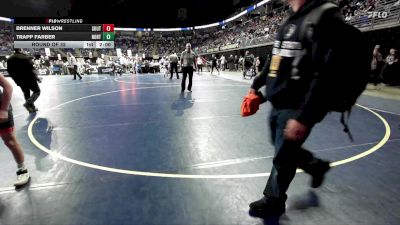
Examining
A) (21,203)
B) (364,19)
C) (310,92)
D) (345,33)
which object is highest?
(364,19)

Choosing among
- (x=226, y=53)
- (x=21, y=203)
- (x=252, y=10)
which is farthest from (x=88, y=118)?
(x=252, y=10)

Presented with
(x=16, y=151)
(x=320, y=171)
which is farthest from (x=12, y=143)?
(x=320, y=171)

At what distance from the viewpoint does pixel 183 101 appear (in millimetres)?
8234

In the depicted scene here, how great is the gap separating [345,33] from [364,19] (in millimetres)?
16680

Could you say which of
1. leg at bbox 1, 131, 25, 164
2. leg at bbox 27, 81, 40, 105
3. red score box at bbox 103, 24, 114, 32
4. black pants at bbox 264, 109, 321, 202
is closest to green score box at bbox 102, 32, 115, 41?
red score box at bbox 103, 24, 114, 32

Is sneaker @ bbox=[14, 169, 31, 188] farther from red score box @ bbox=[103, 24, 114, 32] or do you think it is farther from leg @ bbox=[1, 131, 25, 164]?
red score box @ bbox=[103, 24, 114, 32]

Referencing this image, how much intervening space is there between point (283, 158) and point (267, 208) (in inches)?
24.7

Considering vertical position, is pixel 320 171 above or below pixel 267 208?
above

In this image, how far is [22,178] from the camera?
9.32 feet

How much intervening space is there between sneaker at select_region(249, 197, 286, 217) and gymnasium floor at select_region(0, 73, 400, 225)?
7 cm

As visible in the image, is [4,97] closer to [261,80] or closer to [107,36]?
[261,80]

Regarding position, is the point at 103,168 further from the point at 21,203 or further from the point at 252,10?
the point at 252,10

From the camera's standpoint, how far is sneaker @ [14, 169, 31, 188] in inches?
109
